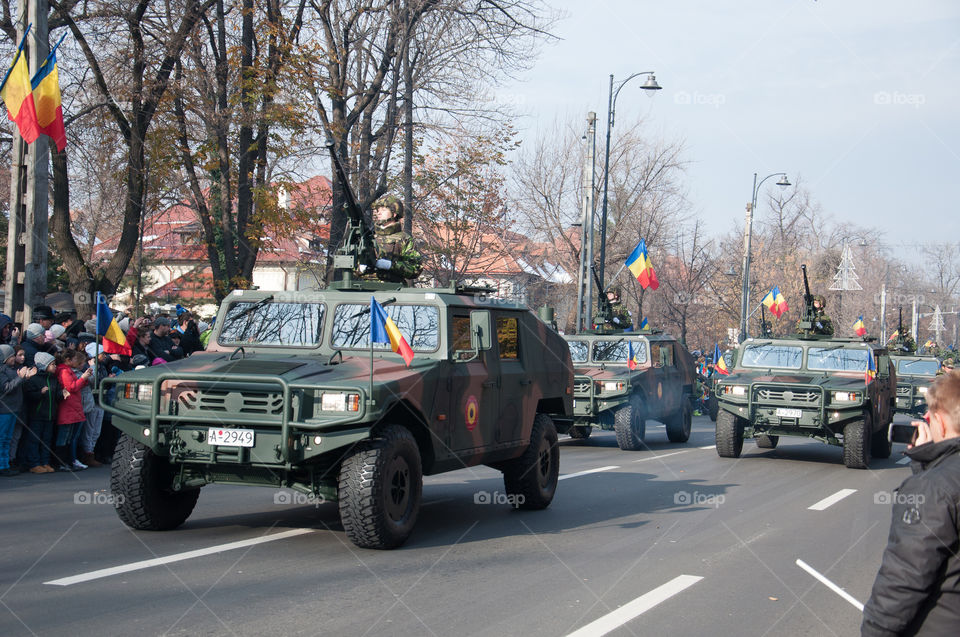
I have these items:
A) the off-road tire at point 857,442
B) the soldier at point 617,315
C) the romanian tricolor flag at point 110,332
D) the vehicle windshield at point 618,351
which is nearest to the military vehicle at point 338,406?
the romanian tricolor flag at point 110,332

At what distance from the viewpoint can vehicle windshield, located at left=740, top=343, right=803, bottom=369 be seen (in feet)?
53.0

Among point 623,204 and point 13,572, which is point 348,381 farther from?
point 623,204

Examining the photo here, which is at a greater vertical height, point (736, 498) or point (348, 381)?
point (348, 381)

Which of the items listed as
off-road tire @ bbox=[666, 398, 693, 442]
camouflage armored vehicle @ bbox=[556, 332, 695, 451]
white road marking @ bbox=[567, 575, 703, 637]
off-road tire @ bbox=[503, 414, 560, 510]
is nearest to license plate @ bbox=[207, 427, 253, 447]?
white road marking @ bbox=[567, 575, 703, 637]

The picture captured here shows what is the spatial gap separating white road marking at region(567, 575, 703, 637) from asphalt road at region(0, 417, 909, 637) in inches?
0.7

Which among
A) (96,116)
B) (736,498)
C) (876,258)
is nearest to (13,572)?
(736,498)

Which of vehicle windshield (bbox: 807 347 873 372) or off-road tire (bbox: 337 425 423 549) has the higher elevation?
vehicle windshield (bbox: 807 347 873 372)

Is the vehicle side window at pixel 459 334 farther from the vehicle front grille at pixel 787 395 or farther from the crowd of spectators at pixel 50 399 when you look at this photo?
the vehicle front grille at pixel 787 395

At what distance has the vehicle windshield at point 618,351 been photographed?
17.5 metres

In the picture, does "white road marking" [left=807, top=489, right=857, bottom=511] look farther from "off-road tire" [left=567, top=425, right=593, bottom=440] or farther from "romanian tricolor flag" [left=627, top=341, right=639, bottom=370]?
"off-road tire" [left=567, top=425, right=593, bottom=440]

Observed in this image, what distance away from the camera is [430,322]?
8.48m

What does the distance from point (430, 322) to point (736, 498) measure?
185 inches

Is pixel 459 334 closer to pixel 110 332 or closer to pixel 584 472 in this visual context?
pixel 110 332

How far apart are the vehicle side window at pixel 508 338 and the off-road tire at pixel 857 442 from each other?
22.7 feet
